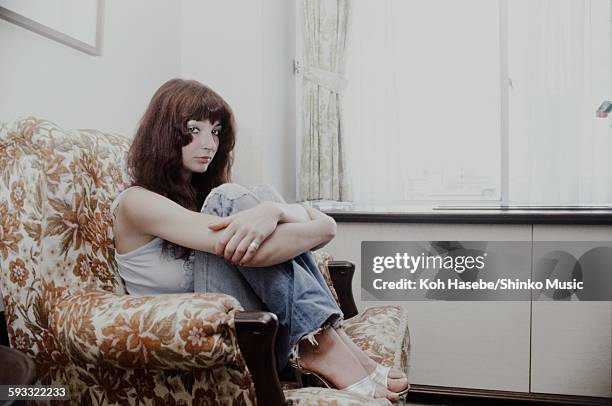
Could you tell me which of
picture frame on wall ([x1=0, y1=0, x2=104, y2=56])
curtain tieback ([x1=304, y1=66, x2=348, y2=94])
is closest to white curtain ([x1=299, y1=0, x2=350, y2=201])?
curtain tieback ([x1=304, y1=66, x2=348, y2=94])

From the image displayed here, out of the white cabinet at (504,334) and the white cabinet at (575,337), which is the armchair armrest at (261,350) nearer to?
the white cabinet at (504,334)

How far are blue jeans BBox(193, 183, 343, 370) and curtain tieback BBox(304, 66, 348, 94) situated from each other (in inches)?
63.7

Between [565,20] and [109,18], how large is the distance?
80.1 inches

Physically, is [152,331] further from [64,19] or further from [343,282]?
[64,19]

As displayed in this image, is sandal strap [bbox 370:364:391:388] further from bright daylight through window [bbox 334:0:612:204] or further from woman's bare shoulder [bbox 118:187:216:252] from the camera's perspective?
bright daylight through window [bbox 334:0:612:204]

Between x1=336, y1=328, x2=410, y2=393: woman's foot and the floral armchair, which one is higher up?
the floral armchair

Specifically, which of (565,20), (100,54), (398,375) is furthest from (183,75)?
(565,20)

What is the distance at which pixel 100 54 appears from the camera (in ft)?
5.71

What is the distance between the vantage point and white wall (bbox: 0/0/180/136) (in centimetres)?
137

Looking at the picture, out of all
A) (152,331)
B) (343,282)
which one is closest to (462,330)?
(343,282)

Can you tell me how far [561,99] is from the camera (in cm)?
249

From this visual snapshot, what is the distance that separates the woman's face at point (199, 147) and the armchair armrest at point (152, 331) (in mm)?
443

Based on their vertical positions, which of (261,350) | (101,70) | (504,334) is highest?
(101,70)

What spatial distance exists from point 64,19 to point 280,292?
1071mm
